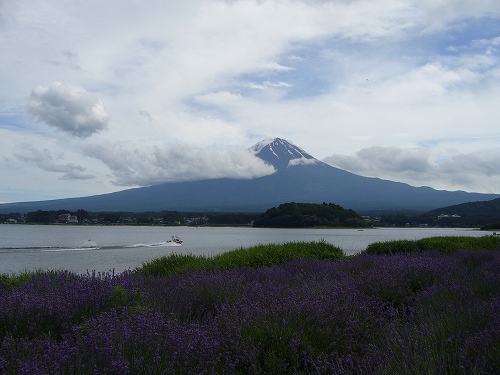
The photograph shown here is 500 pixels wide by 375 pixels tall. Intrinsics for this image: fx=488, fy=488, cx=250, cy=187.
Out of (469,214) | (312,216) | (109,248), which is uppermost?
(312,216)

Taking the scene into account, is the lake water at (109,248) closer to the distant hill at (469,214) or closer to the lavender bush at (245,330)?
the lavender bush at (245,330)

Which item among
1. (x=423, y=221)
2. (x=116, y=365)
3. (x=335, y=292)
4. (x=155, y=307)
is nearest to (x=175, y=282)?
(x=155, y=307)

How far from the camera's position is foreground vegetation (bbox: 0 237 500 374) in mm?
3148

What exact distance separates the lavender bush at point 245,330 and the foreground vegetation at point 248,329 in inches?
0.4

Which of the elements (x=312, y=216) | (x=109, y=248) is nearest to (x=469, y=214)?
(x=312, y=216)

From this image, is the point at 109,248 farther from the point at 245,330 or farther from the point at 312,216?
the point at 312,216

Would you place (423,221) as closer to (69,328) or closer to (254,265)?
(254,265)

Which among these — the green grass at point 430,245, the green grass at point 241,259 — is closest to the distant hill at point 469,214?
the green grass at point 430,245

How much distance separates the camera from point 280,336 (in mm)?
4023

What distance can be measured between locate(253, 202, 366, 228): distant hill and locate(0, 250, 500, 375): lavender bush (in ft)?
249

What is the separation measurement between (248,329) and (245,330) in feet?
0.09

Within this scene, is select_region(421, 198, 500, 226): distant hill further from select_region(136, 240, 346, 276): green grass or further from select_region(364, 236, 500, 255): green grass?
select_region(136, 240, 346, 276): green grass

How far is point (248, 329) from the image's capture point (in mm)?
4141

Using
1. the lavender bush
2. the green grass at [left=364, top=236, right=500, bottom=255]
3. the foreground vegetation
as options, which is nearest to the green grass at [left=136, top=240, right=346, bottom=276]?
the green grass at [left=364, top=236, right=500, bottom=255]
